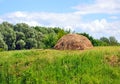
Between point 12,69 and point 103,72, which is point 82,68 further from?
point 12,69

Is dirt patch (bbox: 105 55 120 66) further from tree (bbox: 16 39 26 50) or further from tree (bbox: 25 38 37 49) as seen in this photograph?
tree (bbox: 25 38 37 49)

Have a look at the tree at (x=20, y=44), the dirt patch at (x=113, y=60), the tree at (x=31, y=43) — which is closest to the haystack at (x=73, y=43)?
the dirt patch at (x=113, y=60)

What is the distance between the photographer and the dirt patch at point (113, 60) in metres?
14.8

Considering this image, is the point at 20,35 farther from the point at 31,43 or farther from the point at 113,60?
the point at 113,60

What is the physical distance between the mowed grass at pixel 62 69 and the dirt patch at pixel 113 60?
0.32 ft

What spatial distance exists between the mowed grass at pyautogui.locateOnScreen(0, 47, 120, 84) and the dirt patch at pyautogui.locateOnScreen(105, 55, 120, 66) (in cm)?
10

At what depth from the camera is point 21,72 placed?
14750mm

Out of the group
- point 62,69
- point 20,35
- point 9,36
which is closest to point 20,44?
point 20,35

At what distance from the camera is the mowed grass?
46.1 ft

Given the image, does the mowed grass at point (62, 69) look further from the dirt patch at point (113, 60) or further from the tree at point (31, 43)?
the tree at point (31, 43)

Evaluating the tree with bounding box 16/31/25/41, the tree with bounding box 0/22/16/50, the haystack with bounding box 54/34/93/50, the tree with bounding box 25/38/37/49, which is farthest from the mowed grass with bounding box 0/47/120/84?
the tree with bounding box 16/31/25/41

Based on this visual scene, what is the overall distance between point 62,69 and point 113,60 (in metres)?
2.12

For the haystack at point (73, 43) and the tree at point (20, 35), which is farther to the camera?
the tree at point (20, 35)

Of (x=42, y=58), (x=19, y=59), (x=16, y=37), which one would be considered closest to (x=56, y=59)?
(x=42, y=58)
